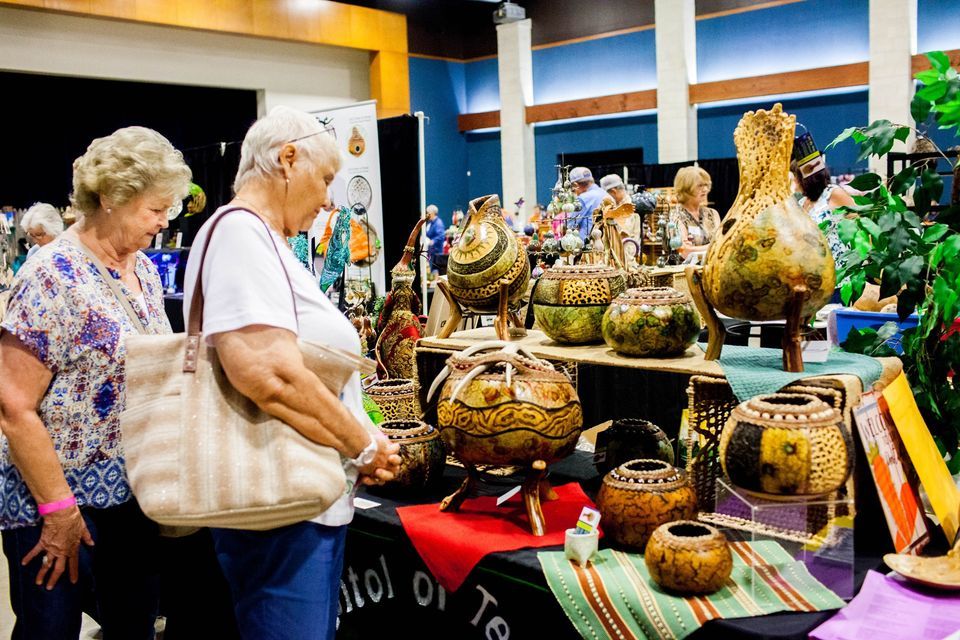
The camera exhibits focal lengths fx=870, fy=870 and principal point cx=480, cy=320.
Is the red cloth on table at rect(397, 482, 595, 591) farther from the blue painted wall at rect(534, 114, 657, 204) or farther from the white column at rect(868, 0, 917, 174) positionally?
the blue painted wall at rect(534, 114, 657, 204)

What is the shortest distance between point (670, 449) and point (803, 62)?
9994 mm

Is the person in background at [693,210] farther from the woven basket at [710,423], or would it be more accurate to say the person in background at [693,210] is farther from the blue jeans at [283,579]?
the blue jeans at [283,579]

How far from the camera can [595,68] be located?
13070 millimetres

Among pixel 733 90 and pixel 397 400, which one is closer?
pixel 397 400

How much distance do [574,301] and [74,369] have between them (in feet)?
3.76

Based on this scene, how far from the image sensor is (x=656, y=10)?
11664 mm

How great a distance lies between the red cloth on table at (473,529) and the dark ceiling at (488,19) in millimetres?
10904

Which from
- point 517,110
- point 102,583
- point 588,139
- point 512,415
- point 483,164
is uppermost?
Answer: point 517,110

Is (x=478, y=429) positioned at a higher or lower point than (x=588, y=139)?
lower

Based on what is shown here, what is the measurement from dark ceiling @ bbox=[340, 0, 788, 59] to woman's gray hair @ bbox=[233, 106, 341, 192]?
37.0ft

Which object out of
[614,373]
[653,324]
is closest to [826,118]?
[614,373]

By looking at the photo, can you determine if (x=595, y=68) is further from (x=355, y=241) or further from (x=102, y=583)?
(x=102, y=583)

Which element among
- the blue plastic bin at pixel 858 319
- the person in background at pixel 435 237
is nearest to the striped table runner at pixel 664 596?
the blue plastic bin at pixel 858 319

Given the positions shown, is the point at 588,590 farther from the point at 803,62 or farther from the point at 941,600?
the point at 803,62
